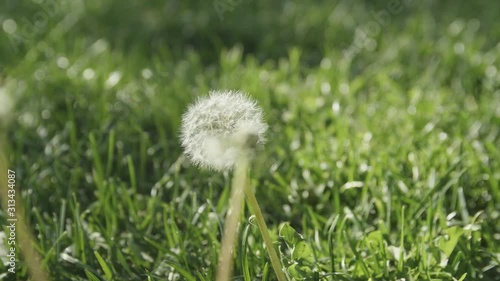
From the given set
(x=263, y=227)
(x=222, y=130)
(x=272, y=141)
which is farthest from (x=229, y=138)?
(x=272, y=141)

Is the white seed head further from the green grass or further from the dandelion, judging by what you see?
the green grass

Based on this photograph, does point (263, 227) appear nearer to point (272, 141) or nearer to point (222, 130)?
point (222, 130)

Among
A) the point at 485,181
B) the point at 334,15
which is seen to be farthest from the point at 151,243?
the point at 334,15

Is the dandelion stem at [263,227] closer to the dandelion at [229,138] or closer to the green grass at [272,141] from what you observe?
the dandelion at [229,138]

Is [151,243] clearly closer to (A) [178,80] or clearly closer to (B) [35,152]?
(B) [35,152]

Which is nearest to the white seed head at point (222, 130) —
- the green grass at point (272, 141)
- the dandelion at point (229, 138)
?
the dandelion at point (229, 138)

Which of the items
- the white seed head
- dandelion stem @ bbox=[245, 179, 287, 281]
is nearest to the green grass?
dandelion stem @ bbox=[245, 179, 287, 281]

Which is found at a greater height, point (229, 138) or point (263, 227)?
point (229, 138)

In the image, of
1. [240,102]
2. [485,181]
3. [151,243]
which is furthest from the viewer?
[485,181]
